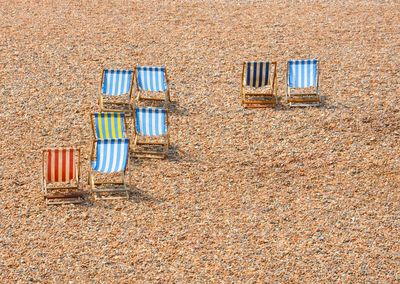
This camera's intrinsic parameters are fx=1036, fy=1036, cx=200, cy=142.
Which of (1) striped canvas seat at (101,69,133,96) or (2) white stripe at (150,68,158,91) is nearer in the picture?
(1) striped canvas seat at (101,69,133,96)

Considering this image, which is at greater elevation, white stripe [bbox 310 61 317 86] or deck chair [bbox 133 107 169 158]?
white stripe [bbox 310 61 317 86]

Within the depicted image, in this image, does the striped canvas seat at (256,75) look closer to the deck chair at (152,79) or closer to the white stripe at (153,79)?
the deck chair at (152,79)

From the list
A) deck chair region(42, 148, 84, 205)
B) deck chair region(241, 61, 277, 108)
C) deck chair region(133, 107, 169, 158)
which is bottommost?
deck chair region(42, 148, 84, 205)

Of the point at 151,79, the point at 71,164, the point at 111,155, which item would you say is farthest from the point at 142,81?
the point at 71,164

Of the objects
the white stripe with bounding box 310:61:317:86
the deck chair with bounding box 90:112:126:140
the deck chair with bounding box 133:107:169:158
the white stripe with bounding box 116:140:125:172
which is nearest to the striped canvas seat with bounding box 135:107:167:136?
the deck chair with bounding box 133:107:169:158

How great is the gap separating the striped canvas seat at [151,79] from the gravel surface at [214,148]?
457 millimetres

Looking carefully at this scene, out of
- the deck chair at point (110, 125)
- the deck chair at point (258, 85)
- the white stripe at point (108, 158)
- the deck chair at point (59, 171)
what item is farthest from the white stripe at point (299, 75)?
the deck chair at point (59, 171)

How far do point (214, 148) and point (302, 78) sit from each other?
202 centimetres

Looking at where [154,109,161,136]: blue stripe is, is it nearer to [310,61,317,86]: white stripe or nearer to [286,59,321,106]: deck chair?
[286,59,321,106]: deck chair

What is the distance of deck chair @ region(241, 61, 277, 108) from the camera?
15.2 metres

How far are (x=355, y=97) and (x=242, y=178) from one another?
313 centimetres

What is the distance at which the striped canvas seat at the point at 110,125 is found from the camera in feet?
44.9

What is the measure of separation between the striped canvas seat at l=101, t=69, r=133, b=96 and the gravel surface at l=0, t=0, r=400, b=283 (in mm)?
557

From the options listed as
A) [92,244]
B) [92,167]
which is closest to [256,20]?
[92,167]
